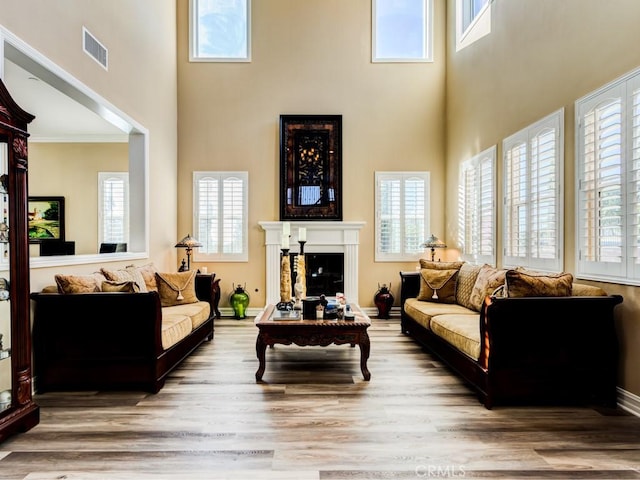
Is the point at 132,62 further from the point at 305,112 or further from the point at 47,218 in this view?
the point at 47,218

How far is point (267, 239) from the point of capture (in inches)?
263

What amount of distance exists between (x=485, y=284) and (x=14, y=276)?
4007 mm

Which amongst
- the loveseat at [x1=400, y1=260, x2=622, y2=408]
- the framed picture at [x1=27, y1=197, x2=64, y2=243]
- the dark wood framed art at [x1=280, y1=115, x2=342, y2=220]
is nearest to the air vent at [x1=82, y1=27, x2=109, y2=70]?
the dark wood framed art at [x1=280, y1=115, x2=342, y2=220]

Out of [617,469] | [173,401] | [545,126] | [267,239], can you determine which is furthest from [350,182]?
[617,469]

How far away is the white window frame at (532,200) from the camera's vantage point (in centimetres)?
371

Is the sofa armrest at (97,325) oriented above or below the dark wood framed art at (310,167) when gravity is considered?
below

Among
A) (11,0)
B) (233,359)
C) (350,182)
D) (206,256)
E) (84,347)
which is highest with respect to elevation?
(11,0)

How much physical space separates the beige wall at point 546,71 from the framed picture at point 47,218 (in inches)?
282

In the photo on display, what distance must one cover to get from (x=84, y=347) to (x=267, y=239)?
366 centimetres

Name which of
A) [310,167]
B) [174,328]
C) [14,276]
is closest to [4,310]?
[14,276]

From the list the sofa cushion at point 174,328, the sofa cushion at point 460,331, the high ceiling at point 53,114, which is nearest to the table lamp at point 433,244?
the sofa cushion at point 460,331

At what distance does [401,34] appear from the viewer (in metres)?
6.88

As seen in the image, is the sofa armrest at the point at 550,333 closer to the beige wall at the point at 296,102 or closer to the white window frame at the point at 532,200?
the white window frame at the point at 532,200

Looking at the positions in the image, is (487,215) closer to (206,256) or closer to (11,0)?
(206,256)
